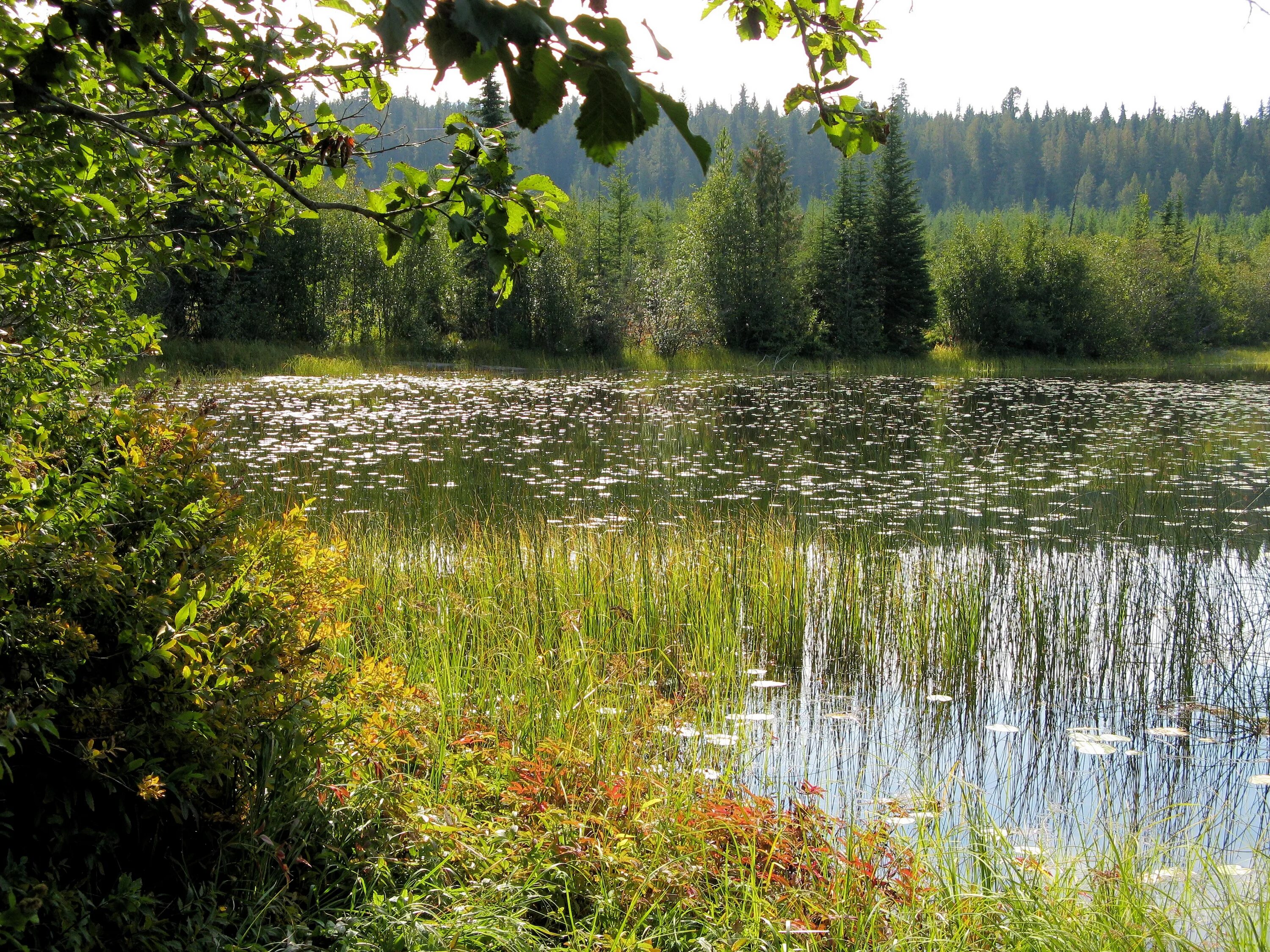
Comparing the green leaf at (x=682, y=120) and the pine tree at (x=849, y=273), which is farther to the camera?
the pine tree at (x=849, y=273)

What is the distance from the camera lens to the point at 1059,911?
106 inches

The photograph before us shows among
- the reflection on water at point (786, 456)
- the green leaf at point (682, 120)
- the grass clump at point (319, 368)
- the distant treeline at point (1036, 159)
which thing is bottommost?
the reflection on water at point (786, 456)

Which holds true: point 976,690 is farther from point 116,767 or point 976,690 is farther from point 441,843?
point 116,767

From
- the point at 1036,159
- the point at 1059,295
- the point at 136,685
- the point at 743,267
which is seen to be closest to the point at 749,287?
the point at 743,267

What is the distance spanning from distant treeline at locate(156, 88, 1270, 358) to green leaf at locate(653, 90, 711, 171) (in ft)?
102

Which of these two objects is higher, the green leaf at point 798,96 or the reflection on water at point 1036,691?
the green leaf at point 798,96

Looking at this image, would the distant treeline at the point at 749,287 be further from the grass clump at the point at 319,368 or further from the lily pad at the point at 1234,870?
the lily pad at the point at 1234,870

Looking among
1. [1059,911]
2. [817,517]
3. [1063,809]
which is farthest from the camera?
[817,517]

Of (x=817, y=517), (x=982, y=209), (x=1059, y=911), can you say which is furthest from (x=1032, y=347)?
(x=982, y=209)

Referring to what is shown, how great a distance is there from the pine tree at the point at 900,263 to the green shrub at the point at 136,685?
41272 mm

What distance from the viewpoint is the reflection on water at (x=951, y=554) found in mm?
4574

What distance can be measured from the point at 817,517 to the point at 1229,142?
614ft

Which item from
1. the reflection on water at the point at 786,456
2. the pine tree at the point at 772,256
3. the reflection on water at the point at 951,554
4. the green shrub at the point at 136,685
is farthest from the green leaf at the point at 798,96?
the pine tree at the point at 772,256

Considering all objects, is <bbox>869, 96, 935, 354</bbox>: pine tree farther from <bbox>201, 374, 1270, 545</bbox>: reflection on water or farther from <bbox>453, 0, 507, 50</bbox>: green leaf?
<bbox>453, 0, 507, 50</bbox>: green leaf
